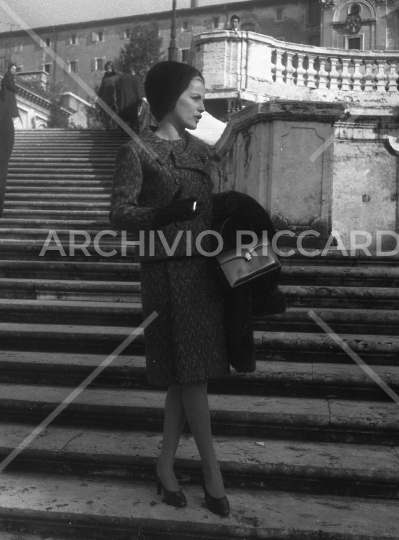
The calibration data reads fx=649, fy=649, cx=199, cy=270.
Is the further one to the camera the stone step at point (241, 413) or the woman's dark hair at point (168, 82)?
the stone step at point (241, 413)

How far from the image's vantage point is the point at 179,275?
2.54m

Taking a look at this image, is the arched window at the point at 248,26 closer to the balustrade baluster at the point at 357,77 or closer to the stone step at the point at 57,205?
the balustrade baluster at the point at 357,77

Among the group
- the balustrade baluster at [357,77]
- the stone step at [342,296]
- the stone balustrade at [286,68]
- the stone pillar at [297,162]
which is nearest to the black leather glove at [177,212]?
the stone step at [342,296]

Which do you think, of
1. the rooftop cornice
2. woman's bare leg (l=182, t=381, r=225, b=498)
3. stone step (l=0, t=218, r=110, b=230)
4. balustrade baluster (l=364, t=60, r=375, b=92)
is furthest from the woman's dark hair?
the rooftop cornice

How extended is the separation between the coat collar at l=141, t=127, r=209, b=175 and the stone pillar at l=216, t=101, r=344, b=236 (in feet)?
10.8

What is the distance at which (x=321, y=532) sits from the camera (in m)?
2.45

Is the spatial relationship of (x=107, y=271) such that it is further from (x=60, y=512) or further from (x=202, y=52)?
(x=202, y=52)

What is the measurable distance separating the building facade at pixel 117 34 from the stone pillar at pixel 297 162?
136 feet

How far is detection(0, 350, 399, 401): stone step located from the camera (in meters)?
3.50

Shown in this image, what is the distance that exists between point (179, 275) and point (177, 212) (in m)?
0.30

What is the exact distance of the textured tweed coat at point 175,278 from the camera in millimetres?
2521

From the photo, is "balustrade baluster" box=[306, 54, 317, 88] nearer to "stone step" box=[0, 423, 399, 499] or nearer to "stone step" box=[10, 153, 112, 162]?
"stone step" box=[10, 153, 112, 162]

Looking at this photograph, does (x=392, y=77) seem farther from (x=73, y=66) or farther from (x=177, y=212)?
(x=73, y=66)

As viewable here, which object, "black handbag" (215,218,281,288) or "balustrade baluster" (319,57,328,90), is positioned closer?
"black handbag" (215,218,281,288)
